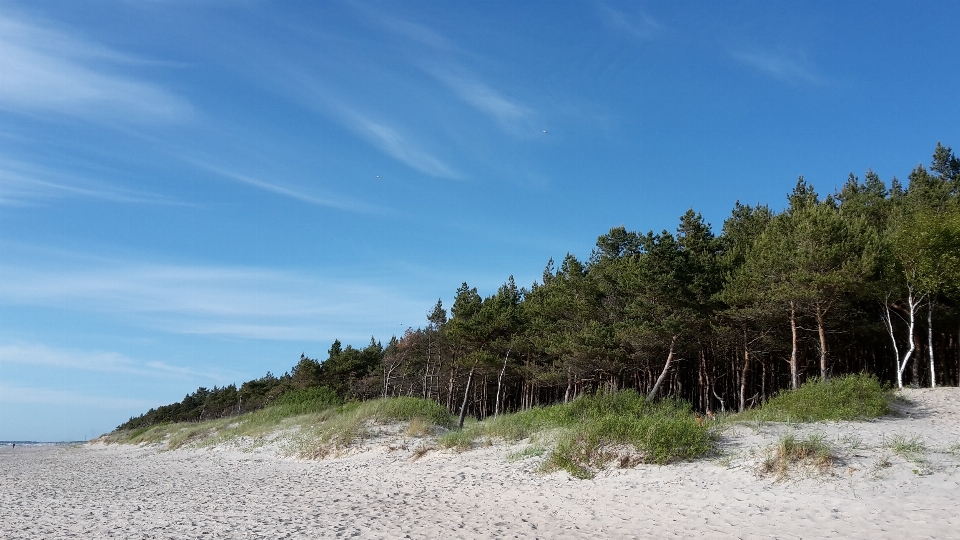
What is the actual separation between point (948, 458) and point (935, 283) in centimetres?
1879

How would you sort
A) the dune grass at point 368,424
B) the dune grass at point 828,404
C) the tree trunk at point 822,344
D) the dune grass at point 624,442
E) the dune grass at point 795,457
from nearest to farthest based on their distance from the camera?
the dune grass at point 795,457, the dune grass at point 624,442, the dune grass at point 828,404, the dune grass at point 368,424, the tree trunk at point 822,344

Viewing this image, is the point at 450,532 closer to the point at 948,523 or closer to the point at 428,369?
the point at 948,523

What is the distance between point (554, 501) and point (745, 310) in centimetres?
2066

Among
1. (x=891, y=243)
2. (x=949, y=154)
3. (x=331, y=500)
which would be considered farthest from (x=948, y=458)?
(x=949, y=154)

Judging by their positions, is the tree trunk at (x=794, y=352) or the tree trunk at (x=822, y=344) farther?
the tree trunk at (x=794, y=352)

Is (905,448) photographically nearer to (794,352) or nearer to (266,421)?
(794,352)

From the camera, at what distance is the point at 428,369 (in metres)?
55.1

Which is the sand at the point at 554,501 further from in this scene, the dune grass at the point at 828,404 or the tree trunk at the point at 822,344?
the tree trunk at the point at 822,344

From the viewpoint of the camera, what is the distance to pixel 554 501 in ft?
40.7

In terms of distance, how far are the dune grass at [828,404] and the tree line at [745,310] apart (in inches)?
231

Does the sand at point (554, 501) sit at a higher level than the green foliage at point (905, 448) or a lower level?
lower

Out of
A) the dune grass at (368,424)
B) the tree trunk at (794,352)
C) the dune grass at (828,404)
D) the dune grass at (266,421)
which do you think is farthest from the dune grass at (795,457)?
the dune grass at (266,421)

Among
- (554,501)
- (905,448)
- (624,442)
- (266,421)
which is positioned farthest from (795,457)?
(266,421)

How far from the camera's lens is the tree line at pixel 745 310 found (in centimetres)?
2770
